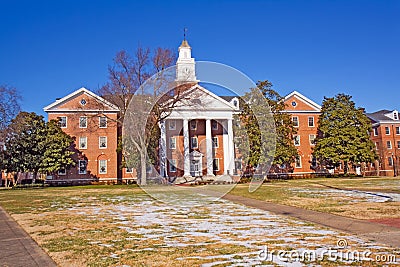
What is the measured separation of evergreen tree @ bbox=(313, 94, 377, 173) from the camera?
48219 mm

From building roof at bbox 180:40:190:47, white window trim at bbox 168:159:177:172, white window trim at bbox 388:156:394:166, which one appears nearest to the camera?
white window trim at bbox 168:159:177:172

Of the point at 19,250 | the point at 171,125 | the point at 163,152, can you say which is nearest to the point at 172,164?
the point at 163,152

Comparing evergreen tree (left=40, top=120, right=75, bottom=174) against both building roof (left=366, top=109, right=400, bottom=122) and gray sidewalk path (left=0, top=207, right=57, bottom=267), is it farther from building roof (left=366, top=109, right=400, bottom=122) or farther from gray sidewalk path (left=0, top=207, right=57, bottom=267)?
building roof (left=366, top=109, right=400, bottom=122)

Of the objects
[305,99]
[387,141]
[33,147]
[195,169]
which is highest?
[305,99]

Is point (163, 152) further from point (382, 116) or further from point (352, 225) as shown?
point (382, 116)

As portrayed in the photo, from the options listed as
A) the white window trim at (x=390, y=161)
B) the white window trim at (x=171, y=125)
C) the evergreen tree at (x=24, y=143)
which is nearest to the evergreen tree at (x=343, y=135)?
the white window trim at (x=390, y=161)

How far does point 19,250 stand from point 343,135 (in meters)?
46.6

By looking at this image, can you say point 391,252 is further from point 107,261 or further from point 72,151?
point 72,151

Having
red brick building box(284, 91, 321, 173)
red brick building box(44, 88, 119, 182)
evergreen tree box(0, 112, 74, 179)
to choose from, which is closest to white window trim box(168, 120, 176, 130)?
red brick building box(44, 88, 119, 182)

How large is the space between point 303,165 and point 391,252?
49.5m

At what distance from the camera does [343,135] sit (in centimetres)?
4912

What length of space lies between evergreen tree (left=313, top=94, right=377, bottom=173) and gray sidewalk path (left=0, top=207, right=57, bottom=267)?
43.8 m

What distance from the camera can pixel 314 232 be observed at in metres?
9.23

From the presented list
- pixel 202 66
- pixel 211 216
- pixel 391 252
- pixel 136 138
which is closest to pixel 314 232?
pixel 391 252
